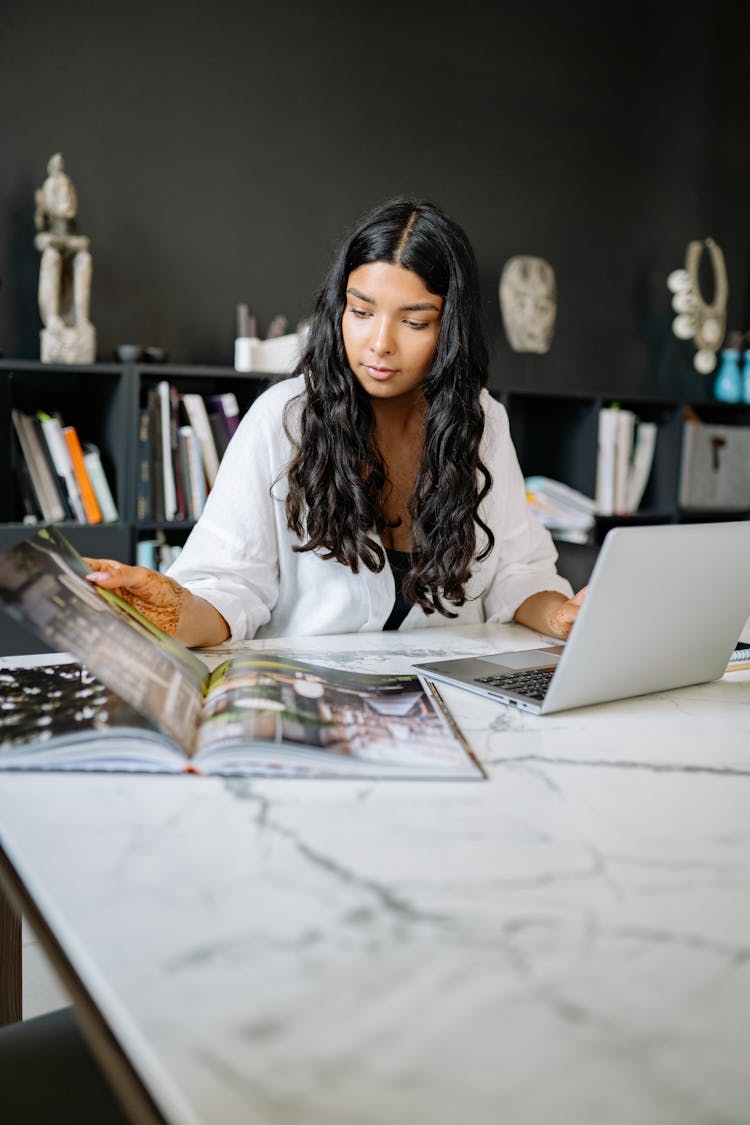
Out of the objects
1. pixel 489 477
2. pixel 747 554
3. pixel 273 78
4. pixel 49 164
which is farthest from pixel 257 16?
pixel 747 554

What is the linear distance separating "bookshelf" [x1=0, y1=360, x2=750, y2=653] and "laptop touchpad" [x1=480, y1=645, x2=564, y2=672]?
0.79m

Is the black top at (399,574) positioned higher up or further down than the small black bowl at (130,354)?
further down

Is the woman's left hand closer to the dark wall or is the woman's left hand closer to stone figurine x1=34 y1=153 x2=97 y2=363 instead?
stone figurine x1=34 y1=153 x2=97 y2=363

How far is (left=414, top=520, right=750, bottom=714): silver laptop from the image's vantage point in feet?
3.06

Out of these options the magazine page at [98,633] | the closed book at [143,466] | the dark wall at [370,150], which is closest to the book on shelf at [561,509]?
the dark wall at [370,150]

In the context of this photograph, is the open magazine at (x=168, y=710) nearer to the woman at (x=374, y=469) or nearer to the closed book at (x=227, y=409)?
the woman at (x=374, y=469)

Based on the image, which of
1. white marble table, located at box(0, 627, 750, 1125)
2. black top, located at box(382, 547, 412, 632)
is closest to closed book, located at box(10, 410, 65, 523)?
black top, located at box(382, 547, 412, 632)

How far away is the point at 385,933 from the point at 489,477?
122 centimetres

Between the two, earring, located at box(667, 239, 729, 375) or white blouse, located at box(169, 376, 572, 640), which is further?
earring, located at box(667, 239, 729, 375)

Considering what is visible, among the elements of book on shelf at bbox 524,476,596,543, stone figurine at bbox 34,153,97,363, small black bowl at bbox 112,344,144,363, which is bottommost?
book on shelf at bbox 524,476,596,543

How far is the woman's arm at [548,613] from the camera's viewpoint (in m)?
1.41

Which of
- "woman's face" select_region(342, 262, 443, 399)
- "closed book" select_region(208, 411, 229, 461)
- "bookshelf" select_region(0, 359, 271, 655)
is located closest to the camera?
"woman's face" select_region(342, 262, 443, 399)

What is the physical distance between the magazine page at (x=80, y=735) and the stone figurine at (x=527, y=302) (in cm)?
257

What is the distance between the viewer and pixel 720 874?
2.17ft
